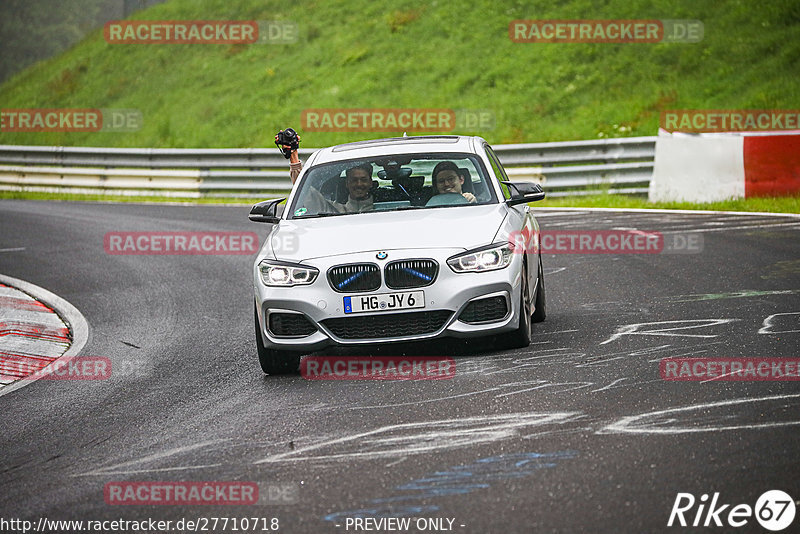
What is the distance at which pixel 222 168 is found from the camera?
88.9 ft

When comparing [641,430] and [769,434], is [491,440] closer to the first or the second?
[641,430]

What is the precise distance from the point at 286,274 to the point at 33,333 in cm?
354

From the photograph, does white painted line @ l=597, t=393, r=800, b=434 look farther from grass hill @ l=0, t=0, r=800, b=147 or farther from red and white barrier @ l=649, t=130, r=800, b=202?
grass hill @ l=0, t=0, r=800, b=147

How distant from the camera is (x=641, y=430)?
6.01m

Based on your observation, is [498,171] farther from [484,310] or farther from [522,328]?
[484,310]

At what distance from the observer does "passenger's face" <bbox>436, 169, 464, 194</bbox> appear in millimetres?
9148

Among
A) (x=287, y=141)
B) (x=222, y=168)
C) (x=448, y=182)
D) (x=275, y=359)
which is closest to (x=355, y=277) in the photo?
(x=275, y=359)

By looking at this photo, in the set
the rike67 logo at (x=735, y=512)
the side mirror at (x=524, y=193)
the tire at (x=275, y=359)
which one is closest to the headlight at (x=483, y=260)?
the side mirror at (x=524, y=193)

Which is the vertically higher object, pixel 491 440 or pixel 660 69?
pixel 660 69

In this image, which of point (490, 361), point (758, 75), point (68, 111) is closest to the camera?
point (490, 361)

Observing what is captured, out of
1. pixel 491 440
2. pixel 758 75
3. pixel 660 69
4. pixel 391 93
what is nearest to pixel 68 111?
pixel 391 93

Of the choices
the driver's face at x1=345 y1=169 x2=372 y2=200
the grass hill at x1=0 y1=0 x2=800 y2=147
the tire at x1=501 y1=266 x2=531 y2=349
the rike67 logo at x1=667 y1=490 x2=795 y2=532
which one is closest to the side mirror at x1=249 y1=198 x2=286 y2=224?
the driver's face at x1=345 y1=169 x2=372 y2=200

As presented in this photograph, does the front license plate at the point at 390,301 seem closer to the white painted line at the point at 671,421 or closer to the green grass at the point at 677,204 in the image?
the white painted line at the point at 671,421

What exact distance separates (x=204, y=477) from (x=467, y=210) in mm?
3764
